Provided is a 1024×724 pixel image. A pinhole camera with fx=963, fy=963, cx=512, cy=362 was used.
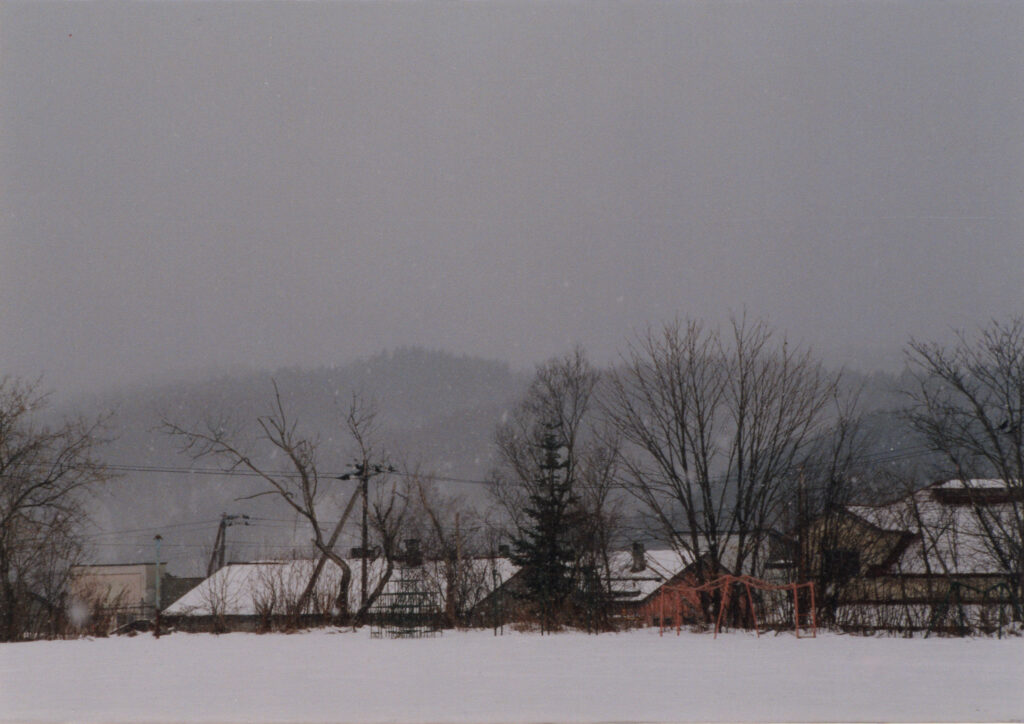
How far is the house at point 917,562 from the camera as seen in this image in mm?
13664

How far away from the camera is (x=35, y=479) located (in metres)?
21.0

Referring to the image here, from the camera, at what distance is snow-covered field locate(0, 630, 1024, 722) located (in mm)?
5828

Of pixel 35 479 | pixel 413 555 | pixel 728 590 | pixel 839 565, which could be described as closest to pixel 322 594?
pixel 413 555

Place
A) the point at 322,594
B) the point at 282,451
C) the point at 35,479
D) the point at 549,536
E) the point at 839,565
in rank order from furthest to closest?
the point at 549,536 < the point at 282,451 < the point at 35,479 < the point at 322,594 < the point at 839,565

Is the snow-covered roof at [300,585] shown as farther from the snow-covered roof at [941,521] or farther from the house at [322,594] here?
the snow-covered roof at [941,521]

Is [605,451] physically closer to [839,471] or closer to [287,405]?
[839,471]

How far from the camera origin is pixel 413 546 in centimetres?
2030

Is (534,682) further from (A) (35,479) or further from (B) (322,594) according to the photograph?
(A) (35,479)

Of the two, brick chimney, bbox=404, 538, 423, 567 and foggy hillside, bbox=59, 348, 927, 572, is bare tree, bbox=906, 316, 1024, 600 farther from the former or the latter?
brick chimney, bbox=404, 538, 423, 567

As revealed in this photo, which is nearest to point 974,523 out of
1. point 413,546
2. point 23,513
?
point 413,546

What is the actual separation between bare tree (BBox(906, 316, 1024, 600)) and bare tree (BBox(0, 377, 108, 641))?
1797 centimetres

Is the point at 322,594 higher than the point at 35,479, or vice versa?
the point at 35,479

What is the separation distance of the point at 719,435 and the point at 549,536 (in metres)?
10.5

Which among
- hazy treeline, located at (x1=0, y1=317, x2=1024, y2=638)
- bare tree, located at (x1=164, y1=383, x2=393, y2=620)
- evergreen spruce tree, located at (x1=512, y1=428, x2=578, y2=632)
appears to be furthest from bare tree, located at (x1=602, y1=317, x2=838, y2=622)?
bare tree, located at (x1=164, y1=383, x2=393, y2=620)
